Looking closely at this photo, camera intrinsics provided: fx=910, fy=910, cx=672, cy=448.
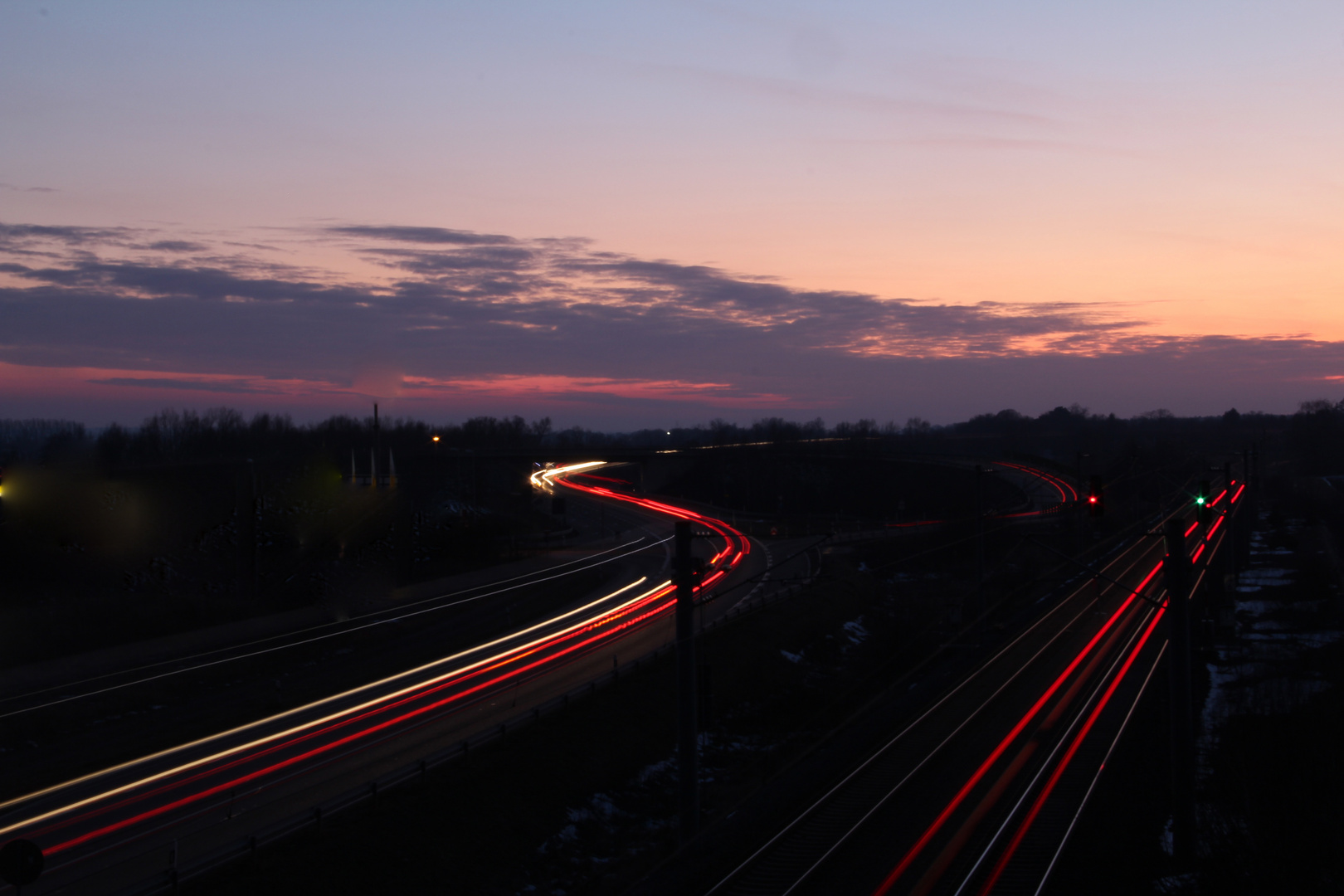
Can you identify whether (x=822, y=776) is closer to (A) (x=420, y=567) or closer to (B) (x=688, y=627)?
(B) (x=688, y=627)

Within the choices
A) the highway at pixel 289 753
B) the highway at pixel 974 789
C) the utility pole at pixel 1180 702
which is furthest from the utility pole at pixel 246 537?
the utility pole at pixel 1180 702

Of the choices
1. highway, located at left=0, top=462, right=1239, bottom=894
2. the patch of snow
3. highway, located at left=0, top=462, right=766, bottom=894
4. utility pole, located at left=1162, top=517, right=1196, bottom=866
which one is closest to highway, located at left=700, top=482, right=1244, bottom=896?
highway, located at left=0, top=462, right=1239, bottom=894

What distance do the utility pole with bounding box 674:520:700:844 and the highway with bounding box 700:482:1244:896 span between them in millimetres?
1439

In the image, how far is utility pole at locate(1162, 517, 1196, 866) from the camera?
53.3 feet

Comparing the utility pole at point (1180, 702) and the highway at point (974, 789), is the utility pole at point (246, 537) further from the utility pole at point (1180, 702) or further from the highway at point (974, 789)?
the utility pole at point (1180, 702)

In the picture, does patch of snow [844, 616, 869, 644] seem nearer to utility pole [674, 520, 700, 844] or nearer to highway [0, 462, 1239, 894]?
highway [0, 462, 1239, 894]

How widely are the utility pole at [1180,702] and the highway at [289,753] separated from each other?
306 inches

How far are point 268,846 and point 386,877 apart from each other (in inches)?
82.2

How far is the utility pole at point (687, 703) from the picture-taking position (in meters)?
17.1

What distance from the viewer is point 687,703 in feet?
57.3

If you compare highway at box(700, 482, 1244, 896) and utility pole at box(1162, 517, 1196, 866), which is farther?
utility pole at box(1162, 517, 1196, 866)

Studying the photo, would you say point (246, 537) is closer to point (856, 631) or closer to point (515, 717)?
point (515, 717)

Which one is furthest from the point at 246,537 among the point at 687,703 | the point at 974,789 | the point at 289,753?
the point at 974,789

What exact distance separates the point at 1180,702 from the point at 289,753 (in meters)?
19.0
